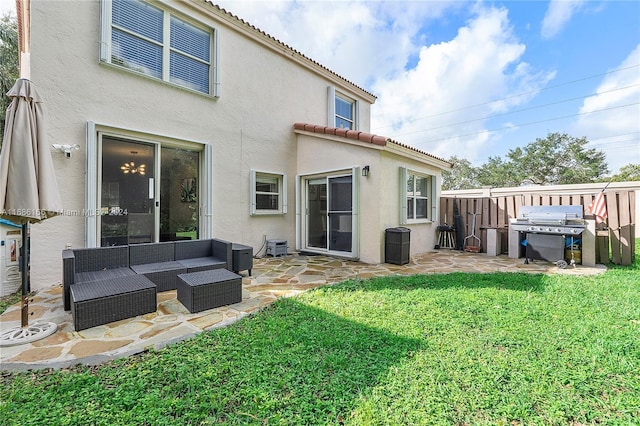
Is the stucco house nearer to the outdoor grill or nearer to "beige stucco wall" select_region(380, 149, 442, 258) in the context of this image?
"beige stucco wall" select_region(380, 149, 442, 258)

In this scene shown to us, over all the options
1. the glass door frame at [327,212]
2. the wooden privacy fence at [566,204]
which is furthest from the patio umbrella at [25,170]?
the wooden privacy fence at [566,204]

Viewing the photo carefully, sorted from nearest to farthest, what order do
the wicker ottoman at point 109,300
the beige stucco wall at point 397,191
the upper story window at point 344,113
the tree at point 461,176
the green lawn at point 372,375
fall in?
the green lawn at point 372,375 → the wicker ottoman at point 109,300 → the beige stucco wall at point 397,191 → the upper story window at point 344,113 → the tree at point 461,176

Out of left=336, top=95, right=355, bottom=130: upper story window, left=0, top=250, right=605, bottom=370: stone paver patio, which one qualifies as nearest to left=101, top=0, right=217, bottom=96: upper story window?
left=0, top=250, right=605, bottom=370: stone paver patio

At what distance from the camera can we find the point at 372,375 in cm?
251

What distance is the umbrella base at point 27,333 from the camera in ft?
10.0

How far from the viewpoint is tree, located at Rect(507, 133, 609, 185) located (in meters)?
30.2

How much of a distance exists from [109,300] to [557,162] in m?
42.7

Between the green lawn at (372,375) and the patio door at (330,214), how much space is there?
13.9 ft

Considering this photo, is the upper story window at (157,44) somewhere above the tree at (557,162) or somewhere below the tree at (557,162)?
below

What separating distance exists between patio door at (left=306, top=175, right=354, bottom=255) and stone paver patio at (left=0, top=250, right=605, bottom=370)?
1036 millimetres

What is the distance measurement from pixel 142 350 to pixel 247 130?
6709 mm

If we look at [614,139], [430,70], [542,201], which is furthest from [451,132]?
[542,201]

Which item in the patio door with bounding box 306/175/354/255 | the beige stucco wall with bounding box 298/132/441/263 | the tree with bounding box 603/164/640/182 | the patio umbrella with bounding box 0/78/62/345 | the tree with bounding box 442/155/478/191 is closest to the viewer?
the patio umbrella with bounding box 0/78/62/345

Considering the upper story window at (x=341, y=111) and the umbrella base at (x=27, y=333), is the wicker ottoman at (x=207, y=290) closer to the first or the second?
the umbrella base at (x=27, y=333)
